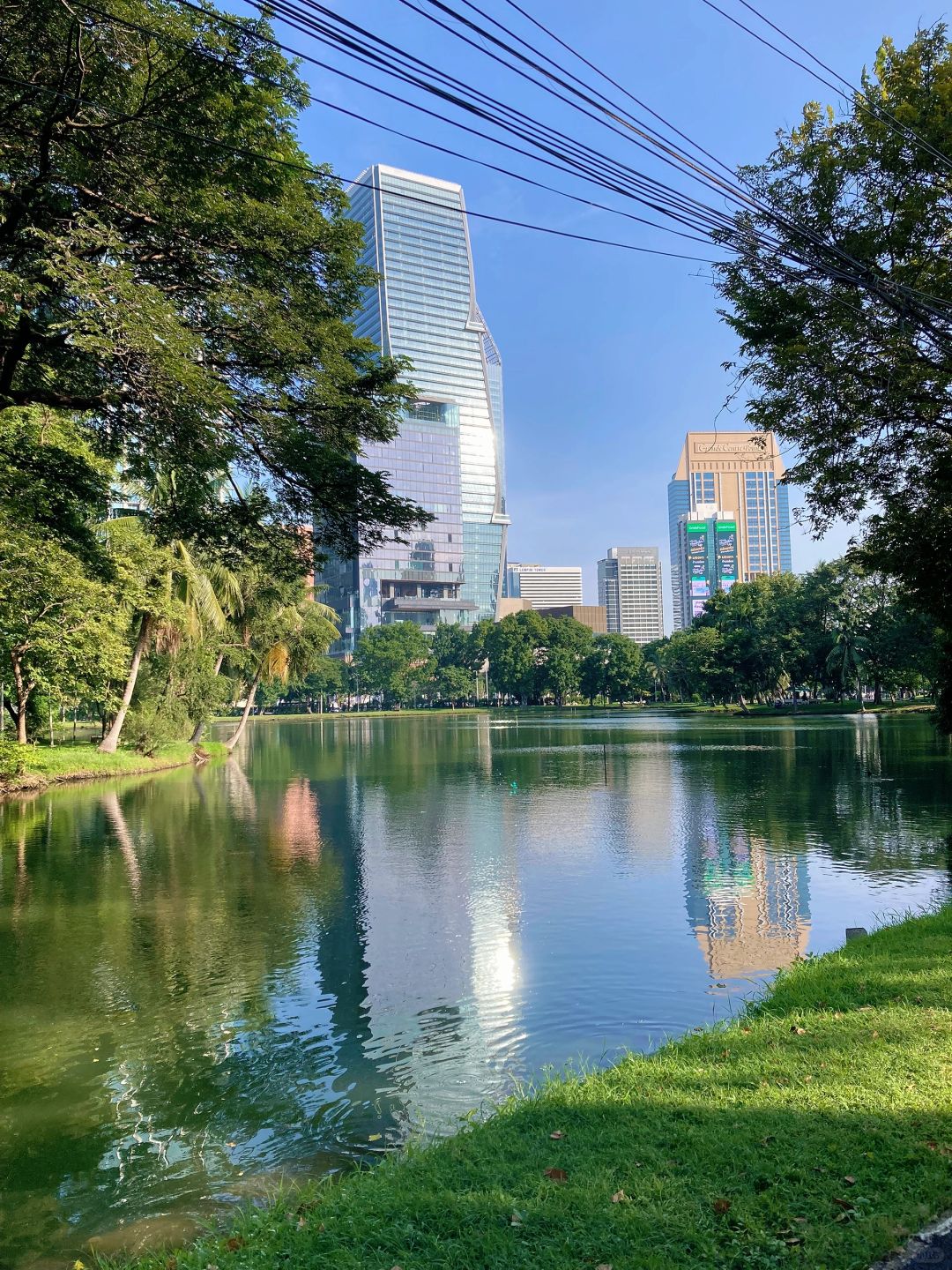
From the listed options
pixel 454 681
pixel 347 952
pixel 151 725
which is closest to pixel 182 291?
pixel 347 952

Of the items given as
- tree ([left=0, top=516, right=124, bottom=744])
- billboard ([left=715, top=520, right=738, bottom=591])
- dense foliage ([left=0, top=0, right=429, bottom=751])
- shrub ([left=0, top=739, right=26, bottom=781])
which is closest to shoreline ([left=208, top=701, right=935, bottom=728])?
tree ([left=0, top=516, right=124, bottom=744])

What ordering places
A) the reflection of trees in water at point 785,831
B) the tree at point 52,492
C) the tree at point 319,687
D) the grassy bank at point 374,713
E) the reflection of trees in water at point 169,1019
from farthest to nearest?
the tree at point 319,687 < the grassy bank at point 374,713 < the reflection of trees in water at point 785,831 < the tree at point 52,492 < the reflection of trees in water at point 169,1019

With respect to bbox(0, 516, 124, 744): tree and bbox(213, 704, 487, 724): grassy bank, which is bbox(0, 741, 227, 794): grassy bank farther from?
bbox(213, 704, 487, 724): grassy bank

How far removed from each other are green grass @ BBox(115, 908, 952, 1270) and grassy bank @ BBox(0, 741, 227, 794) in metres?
26.9

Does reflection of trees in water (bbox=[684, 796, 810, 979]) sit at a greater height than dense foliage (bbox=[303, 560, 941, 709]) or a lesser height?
lesser

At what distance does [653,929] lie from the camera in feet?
Answer: 40.2

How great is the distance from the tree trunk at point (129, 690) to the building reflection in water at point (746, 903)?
1007 inches

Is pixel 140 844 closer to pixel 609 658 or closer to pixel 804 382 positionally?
pixel 804 382

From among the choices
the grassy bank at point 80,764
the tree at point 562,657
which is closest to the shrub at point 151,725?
the grassy bank at point 80,764

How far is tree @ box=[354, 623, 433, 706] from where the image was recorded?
134m

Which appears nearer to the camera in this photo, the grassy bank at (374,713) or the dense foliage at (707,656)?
the dense foliage at (707,656)

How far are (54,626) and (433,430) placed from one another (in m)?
147

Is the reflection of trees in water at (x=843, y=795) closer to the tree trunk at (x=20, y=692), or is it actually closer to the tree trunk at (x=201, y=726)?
the tree trunk at (x=20, y=692)

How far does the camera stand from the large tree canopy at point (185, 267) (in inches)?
295
